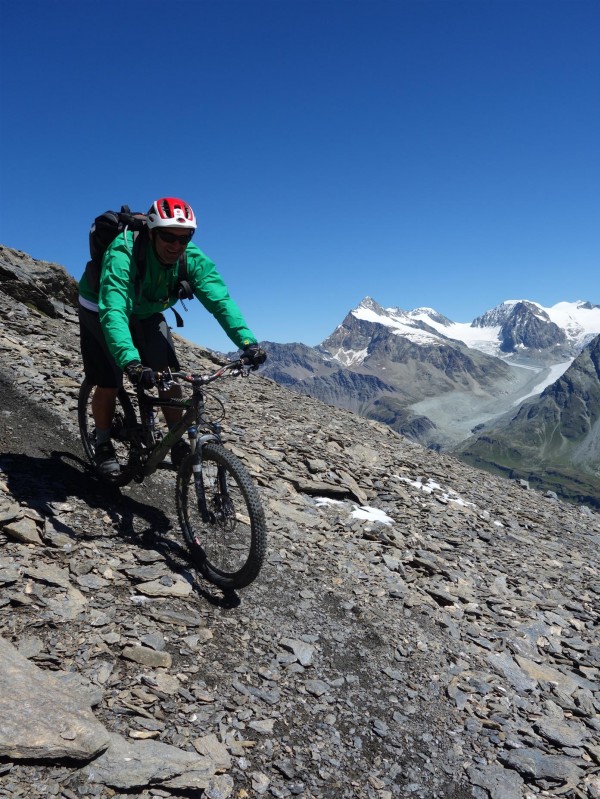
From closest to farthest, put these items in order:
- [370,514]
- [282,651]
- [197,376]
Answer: [282,651], [197,376], [370,514]

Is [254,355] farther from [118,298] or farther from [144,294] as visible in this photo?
[118,298]

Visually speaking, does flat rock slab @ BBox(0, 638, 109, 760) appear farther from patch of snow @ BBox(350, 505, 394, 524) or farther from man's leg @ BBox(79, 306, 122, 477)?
patch of snow @ BBox(350, 505, 394, 524)

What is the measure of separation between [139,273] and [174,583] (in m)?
4.37

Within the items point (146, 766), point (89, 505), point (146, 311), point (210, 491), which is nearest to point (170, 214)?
point (146, 311)

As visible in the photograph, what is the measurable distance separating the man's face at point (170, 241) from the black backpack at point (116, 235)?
230 mm

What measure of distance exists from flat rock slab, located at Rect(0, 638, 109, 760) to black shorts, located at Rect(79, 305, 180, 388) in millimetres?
4412

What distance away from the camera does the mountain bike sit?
6.83m

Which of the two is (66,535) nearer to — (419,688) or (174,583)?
(174,583)

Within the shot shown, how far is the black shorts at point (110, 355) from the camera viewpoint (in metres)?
8.22

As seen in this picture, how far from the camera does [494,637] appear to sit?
333 inches

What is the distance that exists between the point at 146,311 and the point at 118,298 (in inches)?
36.1

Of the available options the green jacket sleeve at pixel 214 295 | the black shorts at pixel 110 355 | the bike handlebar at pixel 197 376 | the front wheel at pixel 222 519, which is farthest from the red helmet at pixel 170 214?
the front wheel at pixel 222 519

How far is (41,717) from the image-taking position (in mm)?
4418

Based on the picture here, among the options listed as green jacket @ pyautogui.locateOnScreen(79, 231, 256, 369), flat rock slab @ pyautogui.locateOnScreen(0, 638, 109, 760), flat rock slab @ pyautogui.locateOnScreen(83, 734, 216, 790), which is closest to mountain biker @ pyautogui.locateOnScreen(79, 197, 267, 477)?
green jacket @ pyautogui.locateOnScreen(79, 231, 256, 369)
